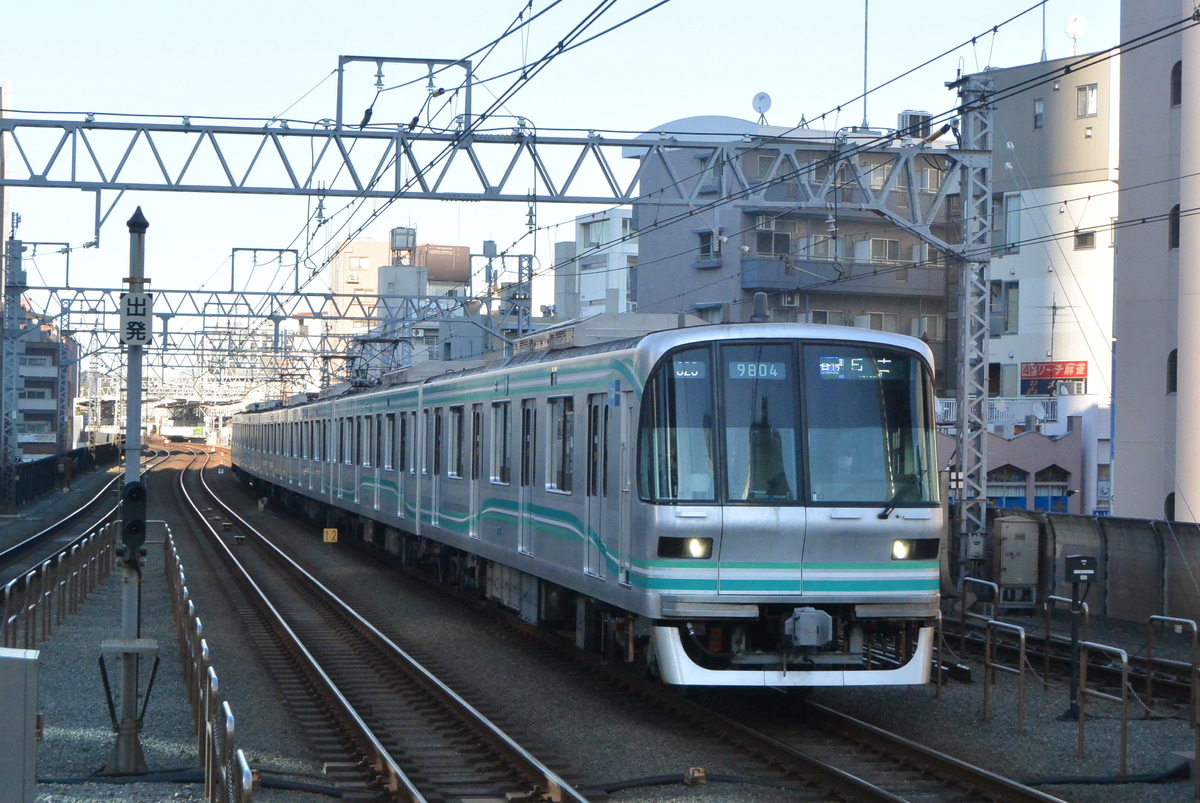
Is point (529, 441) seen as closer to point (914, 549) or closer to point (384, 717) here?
point (384, 717)

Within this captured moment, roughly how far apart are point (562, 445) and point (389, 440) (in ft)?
32.2

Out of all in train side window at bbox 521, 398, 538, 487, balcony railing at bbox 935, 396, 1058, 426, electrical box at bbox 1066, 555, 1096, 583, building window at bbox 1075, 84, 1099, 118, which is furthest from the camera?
building window at bbox 1075, 84, 1099, 118

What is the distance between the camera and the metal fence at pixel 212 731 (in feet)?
19.8

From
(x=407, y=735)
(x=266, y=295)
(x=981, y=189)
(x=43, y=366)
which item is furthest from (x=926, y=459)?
(x=43, y=366)

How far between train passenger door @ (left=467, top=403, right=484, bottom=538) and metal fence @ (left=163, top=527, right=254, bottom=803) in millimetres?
4111

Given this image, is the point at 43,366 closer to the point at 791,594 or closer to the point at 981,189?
the point at 981,189

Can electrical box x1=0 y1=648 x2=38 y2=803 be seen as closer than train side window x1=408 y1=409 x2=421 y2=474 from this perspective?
Yes

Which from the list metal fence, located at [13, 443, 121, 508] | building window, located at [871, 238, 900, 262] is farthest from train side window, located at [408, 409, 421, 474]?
building window, located at [871, 238, 900, 262]

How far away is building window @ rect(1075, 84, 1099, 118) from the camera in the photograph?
43.4 meters

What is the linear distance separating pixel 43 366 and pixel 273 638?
65.8m

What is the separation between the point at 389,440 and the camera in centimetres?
2122

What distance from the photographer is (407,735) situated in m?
9.77

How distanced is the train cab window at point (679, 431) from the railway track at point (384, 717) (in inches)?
76.5

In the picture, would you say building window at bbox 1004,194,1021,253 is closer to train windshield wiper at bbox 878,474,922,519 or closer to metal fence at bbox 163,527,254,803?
train windshield wiper at bbox 878,474,922,519
